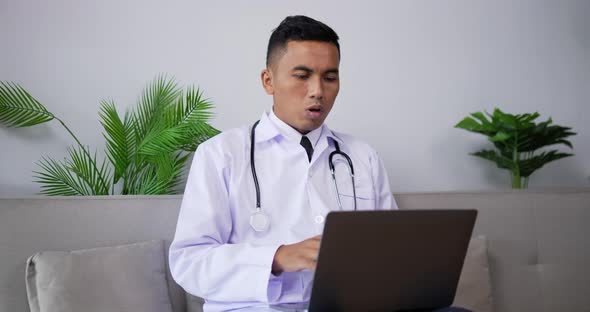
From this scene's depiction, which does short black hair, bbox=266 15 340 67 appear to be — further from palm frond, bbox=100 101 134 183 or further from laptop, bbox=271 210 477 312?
palm frond, bbox=100 101 134 183

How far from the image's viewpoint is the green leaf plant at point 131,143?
2.18 m

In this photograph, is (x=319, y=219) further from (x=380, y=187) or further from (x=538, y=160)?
(x=538, y=160)

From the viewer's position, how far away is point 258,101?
2549mm

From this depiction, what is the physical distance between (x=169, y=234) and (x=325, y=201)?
59 centimetres

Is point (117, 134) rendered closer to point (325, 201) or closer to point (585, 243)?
point (325, 201)

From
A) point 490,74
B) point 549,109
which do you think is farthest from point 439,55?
point 549,109

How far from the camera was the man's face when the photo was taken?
1574 mm

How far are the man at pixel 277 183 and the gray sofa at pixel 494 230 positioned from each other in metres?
0.38

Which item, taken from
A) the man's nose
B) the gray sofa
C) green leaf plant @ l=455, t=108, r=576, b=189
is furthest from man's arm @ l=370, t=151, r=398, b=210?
green leaf plant @ l=455, t=108, r=576, b=189

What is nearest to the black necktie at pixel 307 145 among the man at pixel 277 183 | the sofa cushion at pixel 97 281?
the man at pixel 277 183

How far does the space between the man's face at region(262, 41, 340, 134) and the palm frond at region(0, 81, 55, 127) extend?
1.10m

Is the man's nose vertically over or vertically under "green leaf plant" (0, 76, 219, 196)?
over

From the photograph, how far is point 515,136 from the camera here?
2.49 m

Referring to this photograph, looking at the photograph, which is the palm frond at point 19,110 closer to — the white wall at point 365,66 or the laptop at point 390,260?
the white wall at point 365,66
